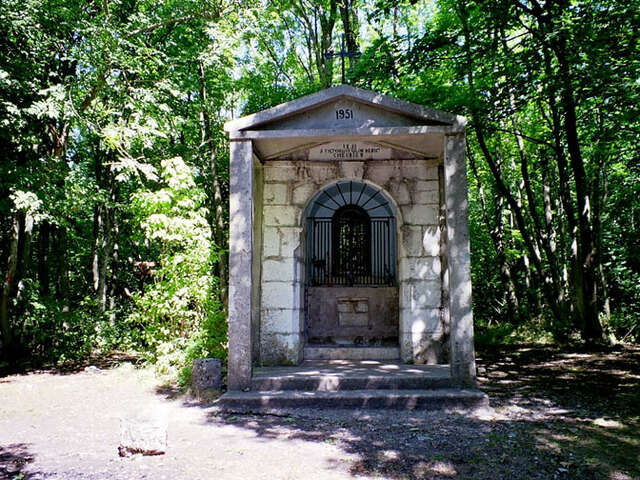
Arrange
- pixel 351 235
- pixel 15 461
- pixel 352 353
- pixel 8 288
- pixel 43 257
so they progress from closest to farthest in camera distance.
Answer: pixel 15 461, pixel 352 353, pixel 8 288, pixel 351 235, pixel 43 257

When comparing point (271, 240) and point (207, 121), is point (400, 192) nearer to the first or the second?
point (271, 240)

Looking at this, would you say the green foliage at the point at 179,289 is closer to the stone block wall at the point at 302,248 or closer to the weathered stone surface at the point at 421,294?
the stone block wall at the point at 302,248

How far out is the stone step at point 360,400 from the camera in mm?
5125

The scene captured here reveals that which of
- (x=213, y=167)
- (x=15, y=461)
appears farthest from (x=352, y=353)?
(x=213, y=167)

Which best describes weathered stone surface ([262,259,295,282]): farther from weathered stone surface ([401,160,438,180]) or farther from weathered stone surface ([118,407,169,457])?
weathered stone surface ([118,407,169,457])

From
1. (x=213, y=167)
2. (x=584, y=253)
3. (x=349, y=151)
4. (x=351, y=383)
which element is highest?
(x=213, y=167)

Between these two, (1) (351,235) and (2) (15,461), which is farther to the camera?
(1) (351,235)

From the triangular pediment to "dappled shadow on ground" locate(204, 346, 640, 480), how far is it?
3519 millimetres

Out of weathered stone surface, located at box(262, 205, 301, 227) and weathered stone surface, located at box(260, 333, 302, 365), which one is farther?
weathered stone surface, located at box(262, 205, 301, 227)

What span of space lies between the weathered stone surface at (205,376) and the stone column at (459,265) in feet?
9.78

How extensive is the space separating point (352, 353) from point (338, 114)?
12.3ft

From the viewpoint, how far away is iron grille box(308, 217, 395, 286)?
343 inches

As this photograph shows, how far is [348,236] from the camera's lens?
29.7 feet

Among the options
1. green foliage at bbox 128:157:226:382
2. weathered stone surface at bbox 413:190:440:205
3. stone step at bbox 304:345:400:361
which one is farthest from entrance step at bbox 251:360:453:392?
weathered stone surface at bbox 413:190:440:205
